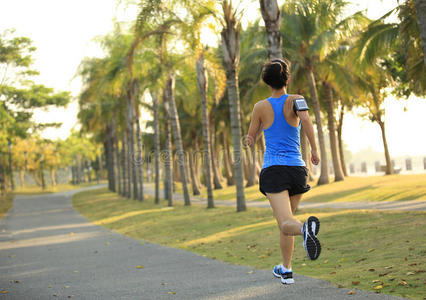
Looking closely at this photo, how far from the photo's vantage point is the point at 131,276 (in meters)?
7.81

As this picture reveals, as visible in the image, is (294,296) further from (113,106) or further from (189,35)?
(113,106)

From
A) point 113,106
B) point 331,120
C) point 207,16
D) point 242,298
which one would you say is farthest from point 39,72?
point 242,298

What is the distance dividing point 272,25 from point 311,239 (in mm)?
10763

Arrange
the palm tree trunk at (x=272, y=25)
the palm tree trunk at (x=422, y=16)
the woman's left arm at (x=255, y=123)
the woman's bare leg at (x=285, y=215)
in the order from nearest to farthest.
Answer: the woman's bare leg at (x=285, y=215) → the woman's left arm at (x=255, y=123) → the palm tree trunk at (x=422, y=16) → the palm tree trunk at (x=272, y=25)

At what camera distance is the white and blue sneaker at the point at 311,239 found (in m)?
4.30

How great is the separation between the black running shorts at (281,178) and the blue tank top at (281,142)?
47 mm

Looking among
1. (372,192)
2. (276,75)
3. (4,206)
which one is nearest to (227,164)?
(4,206)

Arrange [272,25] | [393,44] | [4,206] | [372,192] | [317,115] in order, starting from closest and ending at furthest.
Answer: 1. [272,25]
2. [393,44]
3. [372,192]
4. [317,115]
5. [4,206]

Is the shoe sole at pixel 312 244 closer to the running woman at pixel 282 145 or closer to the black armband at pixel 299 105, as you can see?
the running woman at pixel 282 145

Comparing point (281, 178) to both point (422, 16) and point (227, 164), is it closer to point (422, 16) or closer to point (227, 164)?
point (422, 16)

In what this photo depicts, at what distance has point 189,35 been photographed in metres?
18.6

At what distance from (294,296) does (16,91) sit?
111ft

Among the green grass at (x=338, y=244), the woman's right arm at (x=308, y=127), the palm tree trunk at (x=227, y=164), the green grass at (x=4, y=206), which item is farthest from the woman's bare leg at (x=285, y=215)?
the palm tree trunk at (x=227, y=164)

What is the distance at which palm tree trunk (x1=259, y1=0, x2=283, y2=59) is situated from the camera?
14.1 meters
